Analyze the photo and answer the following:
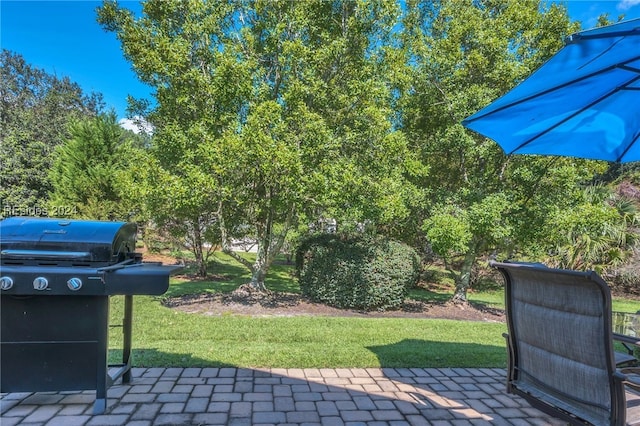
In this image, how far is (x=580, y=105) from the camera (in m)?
2.96

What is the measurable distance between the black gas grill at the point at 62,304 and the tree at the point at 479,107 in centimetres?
557

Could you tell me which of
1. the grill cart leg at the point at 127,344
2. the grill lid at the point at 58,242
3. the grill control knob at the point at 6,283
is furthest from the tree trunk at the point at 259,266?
the grill control knob at the point at 6,283

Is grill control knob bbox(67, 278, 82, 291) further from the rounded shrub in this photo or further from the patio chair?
the rounded shrub

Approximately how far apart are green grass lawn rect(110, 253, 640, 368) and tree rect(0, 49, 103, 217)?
37.5 ft

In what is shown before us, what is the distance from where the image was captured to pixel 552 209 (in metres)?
7.04

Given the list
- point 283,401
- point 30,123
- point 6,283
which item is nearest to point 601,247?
point 283,401

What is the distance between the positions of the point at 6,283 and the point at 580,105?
414 centimetres

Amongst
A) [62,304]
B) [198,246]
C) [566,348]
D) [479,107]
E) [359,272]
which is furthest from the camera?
[198,246]

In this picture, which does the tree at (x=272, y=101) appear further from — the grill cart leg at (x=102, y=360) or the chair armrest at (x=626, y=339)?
the chair armrest at (x=626, y=339)

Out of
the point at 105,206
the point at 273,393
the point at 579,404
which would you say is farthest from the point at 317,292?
the point at 105,206

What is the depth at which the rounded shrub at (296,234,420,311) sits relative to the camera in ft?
23.9

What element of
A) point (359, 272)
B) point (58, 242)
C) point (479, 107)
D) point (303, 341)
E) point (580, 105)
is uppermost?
point (479, 107)

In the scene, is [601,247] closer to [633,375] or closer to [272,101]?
[272,101]

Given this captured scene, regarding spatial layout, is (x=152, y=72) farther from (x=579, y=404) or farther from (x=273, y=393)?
(x=579, y=404)
